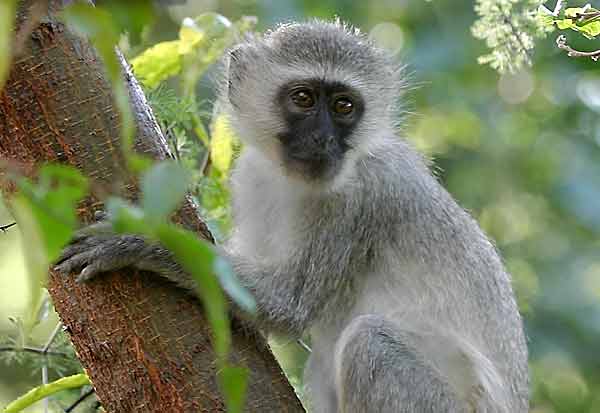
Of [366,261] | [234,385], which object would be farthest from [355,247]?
[234,385]

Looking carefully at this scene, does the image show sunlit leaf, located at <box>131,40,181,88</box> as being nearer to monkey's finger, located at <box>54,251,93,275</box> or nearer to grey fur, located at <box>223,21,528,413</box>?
grey fur, located at <box>223,21,528,413</box>

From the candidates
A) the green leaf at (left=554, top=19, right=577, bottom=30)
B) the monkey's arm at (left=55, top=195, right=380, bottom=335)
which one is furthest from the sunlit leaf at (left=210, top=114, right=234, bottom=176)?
the green leaf at (left=554, top=19, right=577, bottom=30)

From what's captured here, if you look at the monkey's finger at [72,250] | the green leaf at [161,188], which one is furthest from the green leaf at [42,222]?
the monkey's finger at [72,250]

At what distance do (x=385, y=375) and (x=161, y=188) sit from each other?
3505 millimetres

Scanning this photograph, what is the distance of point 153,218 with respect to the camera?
119 centimetres

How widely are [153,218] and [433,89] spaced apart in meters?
9.78

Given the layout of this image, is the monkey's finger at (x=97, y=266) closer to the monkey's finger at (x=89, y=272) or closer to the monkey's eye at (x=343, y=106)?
the monkey's finger at (x=89, y=272)

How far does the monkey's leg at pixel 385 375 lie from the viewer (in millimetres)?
4508

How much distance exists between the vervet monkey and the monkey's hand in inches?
31.9

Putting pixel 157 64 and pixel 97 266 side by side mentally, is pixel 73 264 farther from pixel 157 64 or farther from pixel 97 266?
pixel 157 64

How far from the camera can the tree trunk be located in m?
3.38

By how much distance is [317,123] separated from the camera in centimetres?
518

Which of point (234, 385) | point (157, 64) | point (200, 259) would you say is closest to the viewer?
point (200, 259)

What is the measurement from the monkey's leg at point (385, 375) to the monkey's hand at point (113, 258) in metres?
1.12
